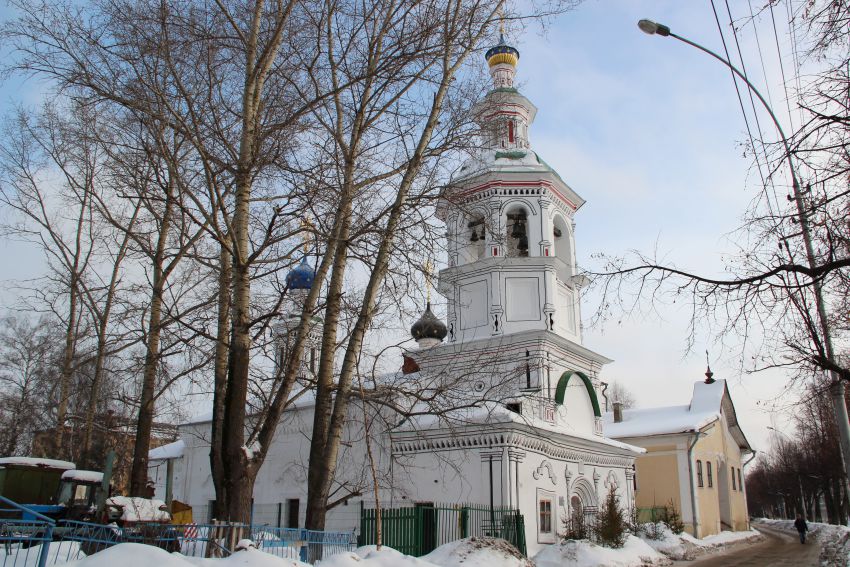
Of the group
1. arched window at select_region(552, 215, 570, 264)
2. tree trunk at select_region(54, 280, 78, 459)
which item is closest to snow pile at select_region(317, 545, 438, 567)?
tree trunk at select_region(54, 280, 78, 459)

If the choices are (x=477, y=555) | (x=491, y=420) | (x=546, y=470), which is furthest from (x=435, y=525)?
(x=546, y=470)

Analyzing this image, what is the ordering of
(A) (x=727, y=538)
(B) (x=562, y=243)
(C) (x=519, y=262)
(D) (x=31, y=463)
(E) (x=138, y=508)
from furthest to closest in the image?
(A) (x=727, y=538) → (B) (x=562, y=243) → (C) (x=519, y=262) → (D) (x=31, y=463) → (E) (x=138, y=508)

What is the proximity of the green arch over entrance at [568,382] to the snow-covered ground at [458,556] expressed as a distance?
3919 mm

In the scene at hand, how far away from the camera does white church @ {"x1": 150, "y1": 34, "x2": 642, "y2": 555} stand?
54.6ft

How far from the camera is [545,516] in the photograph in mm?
17266

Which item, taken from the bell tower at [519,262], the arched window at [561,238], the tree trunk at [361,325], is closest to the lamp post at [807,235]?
the tree trunk at [361,325]

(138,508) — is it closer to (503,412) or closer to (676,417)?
(503,412)

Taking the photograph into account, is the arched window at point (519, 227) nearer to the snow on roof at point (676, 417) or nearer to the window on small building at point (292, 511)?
the window on small building at point (292, 511)

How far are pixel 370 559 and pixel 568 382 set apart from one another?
1249cm

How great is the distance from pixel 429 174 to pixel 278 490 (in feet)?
41.8

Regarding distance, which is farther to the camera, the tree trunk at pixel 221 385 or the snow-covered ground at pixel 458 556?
the tree trunk at pixel 221 385

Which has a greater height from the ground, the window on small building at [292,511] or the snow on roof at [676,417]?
the snow on roof at [676,417]

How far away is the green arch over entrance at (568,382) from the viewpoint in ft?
65.3

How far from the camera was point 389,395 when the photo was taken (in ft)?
32.7
